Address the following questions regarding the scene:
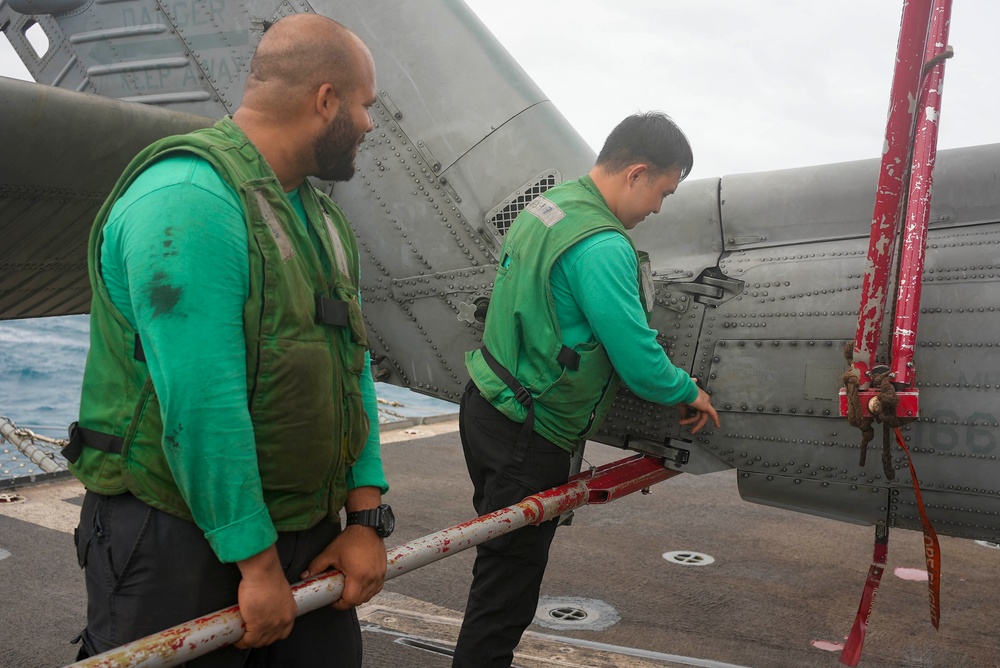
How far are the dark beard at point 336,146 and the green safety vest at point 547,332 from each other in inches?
40.3

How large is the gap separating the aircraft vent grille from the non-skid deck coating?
5.92 feet

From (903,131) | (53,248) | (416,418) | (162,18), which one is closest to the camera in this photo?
(903,131)

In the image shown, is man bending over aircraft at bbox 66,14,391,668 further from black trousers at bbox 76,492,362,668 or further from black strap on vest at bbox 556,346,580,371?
black strap on vest at bbox 556,346,580,371

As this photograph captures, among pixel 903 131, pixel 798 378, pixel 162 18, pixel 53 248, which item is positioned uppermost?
pixel 162 18

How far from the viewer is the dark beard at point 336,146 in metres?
1.71

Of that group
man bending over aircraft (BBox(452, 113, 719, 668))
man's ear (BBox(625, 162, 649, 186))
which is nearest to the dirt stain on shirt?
man bending over aircraft (BBox(452, 113, 719, 668))

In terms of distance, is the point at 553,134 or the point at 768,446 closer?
the point at 768,446

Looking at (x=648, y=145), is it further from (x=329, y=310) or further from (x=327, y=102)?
(x=329, y=310)

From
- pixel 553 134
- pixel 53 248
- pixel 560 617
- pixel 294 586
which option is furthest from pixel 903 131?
pixel 53 248

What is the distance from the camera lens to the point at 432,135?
352cm

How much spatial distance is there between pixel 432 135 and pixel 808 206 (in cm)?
155

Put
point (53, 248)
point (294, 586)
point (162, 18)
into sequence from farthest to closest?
point (162, 18) < point (53, 248) < point (294, 586)

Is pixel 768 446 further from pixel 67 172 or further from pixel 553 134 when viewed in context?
pixel 67 172

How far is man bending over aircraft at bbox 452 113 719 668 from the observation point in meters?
2.60
